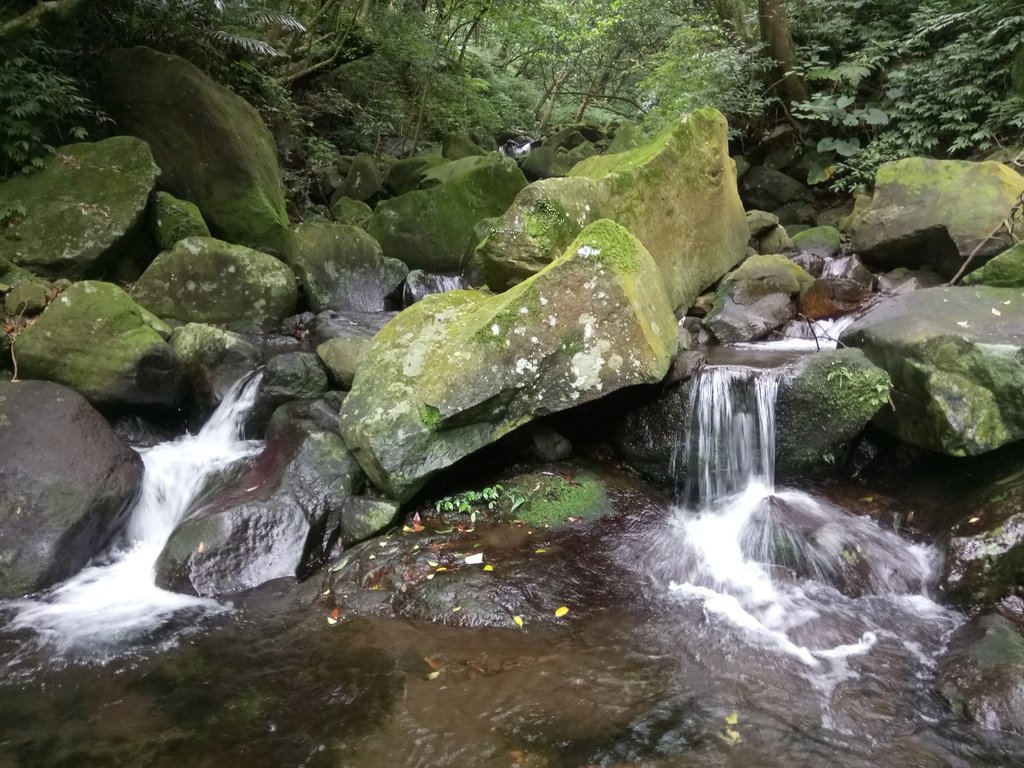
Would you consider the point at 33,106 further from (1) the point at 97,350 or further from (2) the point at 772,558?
(2) the point at 772,558

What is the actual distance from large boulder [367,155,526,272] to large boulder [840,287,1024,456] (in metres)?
7.33

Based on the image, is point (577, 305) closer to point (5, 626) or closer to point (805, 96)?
point (5, 626)

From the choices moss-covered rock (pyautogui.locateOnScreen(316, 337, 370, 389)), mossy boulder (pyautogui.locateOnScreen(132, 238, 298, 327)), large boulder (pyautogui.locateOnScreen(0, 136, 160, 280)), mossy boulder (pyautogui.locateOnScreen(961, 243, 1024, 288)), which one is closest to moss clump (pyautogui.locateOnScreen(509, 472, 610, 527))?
moss-covered rock (pyautogui.locateOnScreen(316, 337, 370, 389))

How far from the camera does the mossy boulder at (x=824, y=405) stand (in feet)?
17.2

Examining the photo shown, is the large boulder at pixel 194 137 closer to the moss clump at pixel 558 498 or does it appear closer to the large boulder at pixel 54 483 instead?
the large boulder at pixel 54 483

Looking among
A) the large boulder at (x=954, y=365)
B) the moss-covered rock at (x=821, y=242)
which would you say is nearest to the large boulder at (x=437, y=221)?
the moss-covered rock at (x=821, y=242)

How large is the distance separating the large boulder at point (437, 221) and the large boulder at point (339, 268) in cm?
93

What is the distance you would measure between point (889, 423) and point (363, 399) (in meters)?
4.28

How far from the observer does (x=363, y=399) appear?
546cm

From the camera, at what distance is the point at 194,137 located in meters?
10.0

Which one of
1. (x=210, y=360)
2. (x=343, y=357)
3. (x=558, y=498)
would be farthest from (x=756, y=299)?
(x=210, y=360)

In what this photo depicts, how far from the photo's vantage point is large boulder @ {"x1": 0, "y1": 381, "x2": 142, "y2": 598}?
4938 millimetres

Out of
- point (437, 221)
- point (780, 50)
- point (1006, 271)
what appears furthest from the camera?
point (437, 221)

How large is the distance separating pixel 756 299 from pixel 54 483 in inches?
281
